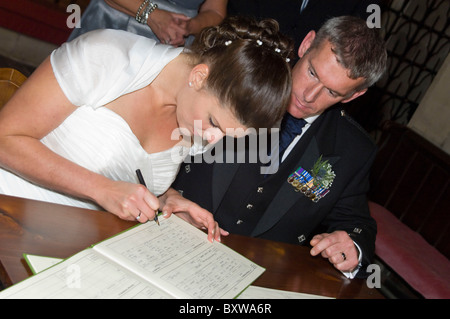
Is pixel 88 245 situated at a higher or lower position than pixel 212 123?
lower

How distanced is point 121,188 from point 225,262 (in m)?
0.46

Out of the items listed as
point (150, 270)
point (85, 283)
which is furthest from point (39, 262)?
point (150, 270)

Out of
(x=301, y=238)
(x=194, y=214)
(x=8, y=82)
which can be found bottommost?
(x=301, y=238)

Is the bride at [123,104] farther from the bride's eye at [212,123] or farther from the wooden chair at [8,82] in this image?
the wooden chair at [8,82]

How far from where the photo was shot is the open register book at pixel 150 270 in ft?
3.82

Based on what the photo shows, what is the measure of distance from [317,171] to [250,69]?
110 centimetres

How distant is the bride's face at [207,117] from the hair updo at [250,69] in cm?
3

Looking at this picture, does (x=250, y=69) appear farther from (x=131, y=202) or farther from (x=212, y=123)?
(x=131, y=202)

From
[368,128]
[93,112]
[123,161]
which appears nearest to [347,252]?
[123,161]

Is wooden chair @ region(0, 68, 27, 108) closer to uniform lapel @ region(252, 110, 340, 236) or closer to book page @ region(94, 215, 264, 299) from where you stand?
book page @ region(94, 215, 264, 299)

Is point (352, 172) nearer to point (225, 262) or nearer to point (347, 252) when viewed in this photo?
point (347, 252)

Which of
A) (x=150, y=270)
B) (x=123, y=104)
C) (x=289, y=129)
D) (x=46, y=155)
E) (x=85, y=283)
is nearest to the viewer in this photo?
(x=85, y=283)

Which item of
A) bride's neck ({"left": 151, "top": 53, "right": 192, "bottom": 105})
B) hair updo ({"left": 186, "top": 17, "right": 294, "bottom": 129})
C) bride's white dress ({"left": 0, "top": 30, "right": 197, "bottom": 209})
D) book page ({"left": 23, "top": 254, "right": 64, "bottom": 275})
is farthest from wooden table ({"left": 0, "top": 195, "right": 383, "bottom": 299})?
bride's neck ({"left": 151, "top": 53, "right": 192, "bottom": 105})

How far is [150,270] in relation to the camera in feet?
4.51
